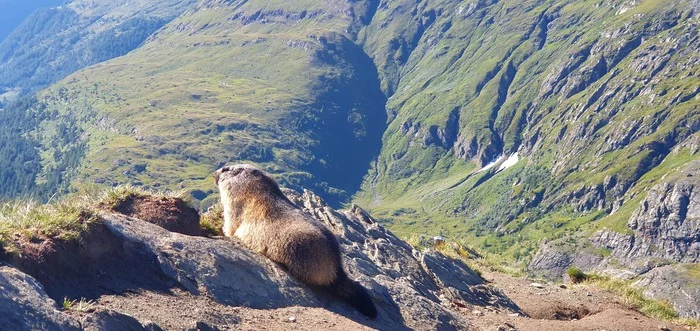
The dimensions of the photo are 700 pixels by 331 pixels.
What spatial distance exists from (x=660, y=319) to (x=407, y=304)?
931 centimetres

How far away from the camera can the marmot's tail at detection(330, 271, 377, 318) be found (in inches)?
689

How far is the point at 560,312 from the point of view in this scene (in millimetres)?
23172

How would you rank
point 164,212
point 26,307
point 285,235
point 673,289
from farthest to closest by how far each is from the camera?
point 673,289
point 164,212
point 285,235
point 26,307

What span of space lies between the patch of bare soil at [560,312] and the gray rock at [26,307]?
39.8 feet

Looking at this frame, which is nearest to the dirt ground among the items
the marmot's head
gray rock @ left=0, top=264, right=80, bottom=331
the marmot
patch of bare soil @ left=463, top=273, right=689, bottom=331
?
patch of bare soil @ left=463, top=273, right=689, bottom=331

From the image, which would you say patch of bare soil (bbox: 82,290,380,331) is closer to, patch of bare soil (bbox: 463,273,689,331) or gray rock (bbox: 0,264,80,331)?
gray rock (bbox: 0,264,80,331)

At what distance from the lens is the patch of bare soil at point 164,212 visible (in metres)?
18.5

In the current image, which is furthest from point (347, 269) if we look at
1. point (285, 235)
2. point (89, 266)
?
point (89, 266)

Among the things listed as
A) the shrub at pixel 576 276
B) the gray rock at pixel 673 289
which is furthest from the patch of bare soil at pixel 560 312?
the gray rock at pixel 673 289

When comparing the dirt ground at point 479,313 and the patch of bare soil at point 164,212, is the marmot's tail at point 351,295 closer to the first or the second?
the dirt ground at point 479,313

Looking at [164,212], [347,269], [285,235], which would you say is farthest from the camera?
[347,269]

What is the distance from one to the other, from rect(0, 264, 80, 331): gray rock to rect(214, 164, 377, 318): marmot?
6.92 m

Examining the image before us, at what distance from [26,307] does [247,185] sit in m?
9.37

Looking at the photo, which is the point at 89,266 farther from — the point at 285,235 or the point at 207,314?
the point at 285,235
